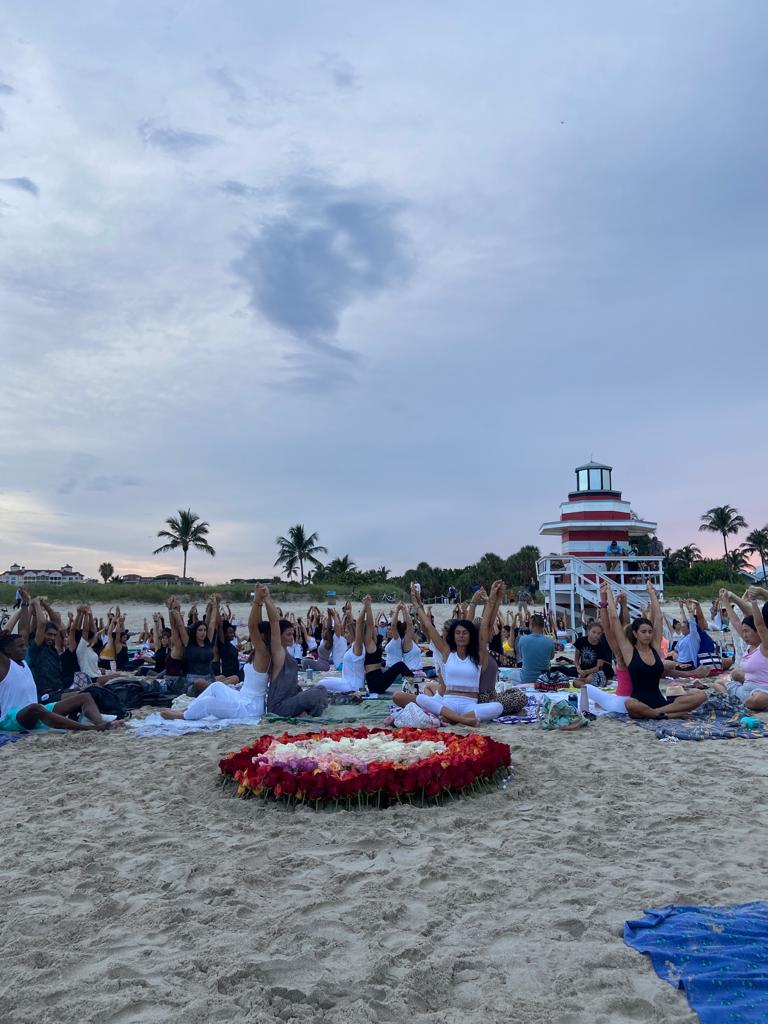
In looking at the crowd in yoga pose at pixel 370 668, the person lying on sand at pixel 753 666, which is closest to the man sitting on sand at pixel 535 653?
the crowd in yoga pose at pixel 370 668

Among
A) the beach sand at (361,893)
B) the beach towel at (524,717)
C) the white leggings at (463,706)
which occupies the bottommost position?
the beach sand at (361,893)

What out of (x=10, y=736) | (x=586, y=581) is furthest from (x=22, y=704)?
(x=586, y=581)

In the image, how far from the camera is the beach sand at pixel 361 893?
3.32m

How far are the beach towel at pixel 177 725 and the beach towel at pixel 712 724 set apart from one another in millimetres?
5000

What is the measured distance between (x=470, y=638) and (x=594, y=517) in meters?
28.6

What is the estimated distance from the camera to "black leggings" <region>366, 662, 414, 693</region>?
41.1 ft

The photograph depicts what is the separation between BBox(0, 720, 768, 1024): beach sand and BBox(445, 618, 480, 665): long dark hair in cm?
252

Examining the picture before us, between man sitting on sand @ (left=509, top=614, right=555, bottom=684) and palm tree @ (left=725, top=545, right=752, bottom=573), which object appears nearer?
man sitting on sand @ (left=509, top=614, right=555, bottom=684)

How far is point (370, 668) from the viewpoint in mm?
12594

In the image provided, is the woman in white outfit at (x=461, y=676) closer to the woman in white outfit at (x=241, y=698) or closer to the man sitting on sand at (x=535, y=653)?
the woman in white outfit at (x=241, y=698)

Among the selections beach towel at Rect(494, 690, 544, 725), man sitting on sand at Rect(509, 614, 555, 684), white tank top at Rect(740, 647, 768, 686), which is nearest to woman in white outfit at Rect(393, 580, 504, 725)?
beach towel at Rect(494, 690, 544, 725)

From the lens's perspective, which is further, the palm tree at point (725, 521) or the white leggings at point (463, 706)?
the palm tree at point (725, 521)

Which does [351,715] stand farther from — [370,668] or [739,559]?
[739,559]

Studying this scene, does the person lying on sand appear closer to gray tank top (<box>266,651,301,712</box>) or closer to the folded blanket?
gray tank top (<box>266,651,301,712</box>)
